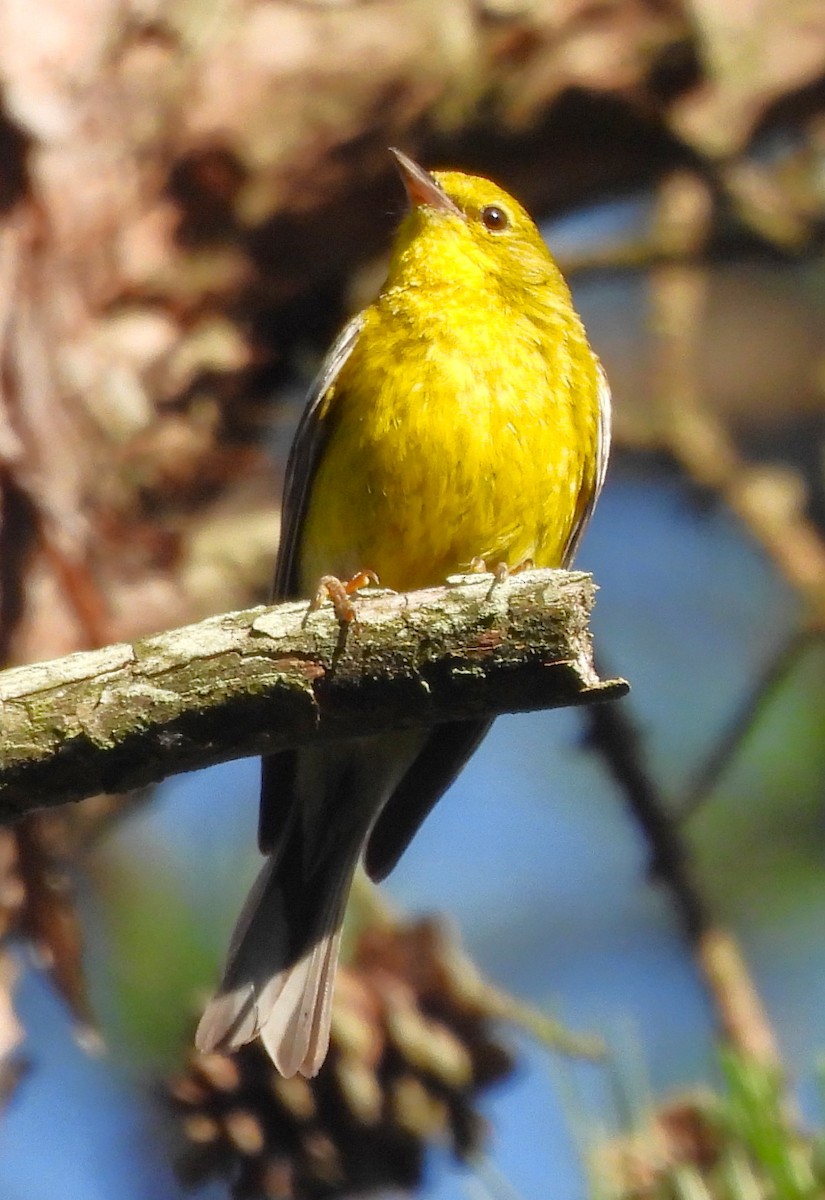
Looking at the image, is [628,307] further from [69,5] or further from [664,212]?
[69,5]

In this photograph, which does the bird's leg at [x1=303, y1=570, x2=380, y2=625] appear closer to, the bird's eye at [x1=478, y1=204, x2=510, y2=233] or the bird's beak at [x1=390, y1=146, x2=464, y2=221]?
the bird's beak at [x1=390, y1=146, x2=464, y2=221]

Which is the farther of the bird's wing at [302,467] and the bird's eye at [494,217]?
the bird's eye at [494,217]

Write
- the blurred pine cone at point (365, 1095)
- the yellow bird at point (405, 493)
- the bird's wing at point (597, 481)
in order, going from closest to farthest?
the blurred pine cone at point (365, 1095) < the yellow bird at point (405, 493) < the bird's wing at point (597, 481)

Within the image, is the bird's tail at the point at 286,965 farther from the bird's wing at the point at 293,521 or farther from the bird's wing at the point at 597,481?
the bird's wing at the point at 597,481

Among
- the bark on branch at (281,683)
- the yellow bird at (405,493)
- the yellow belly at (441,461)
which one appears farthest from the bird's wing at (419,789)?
the bark on branch at (281,683)

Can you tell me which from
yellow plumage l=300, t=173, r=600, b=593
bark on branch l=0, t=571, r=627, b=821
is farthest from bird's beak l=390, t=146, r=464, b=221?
bark on branch l=0, t=571, r=627, b=821

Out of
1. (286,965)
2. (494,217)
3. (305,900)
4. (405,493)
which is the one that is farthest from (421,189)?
(286,965)

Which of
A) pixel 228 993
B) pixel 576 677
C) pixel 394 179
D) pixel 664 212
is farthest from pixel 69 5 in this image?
pixel 576 677
